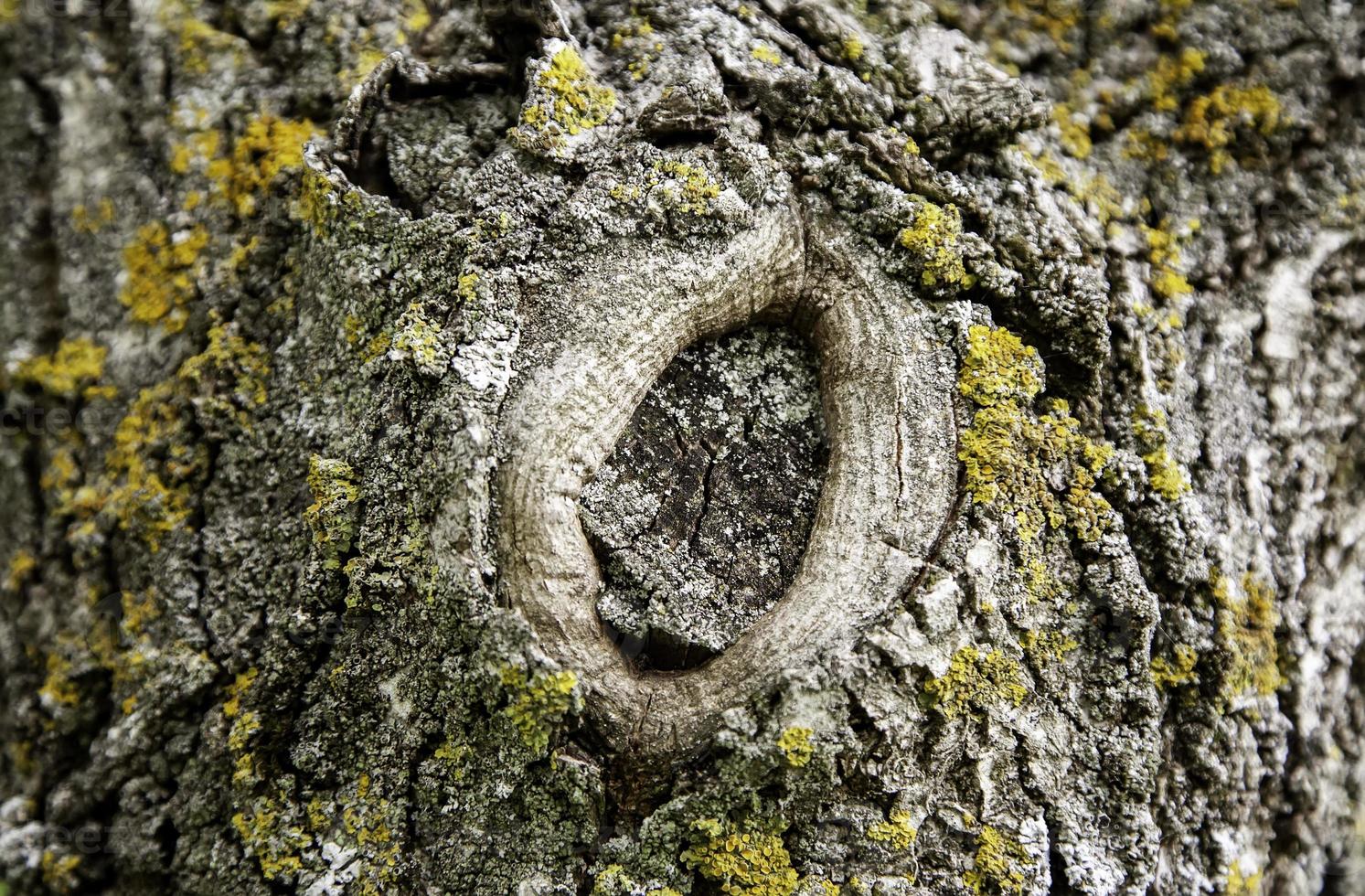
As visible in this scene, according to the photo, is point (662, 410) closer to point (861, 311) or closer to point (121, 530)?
point (861, 311)

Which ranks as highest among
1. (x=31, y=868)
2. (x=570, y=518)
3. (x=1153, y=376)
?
(x=1153, y=376)

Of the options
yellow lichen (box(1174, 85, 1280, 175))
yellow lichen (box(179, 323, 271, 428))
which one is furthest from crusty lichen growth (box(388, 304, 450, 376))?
yellow lichen (box(1174, 85, 1280, 175))

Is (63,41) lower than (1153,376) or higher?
lower

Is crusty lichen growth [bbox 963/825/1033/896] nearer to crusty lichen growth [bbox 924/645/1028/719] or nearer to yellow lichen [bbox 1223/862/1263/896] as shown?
crusty lichen growth [bbox 924/645/1028/719]

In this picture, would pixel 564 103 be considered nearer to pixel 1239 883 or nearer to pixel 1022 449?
pixel 1022 449

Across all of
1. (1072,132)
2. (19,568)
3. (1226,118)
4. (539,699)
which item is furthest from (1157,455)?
(19,568)

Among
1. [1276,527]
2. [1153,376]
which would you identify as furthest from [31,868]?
[1276,527]
